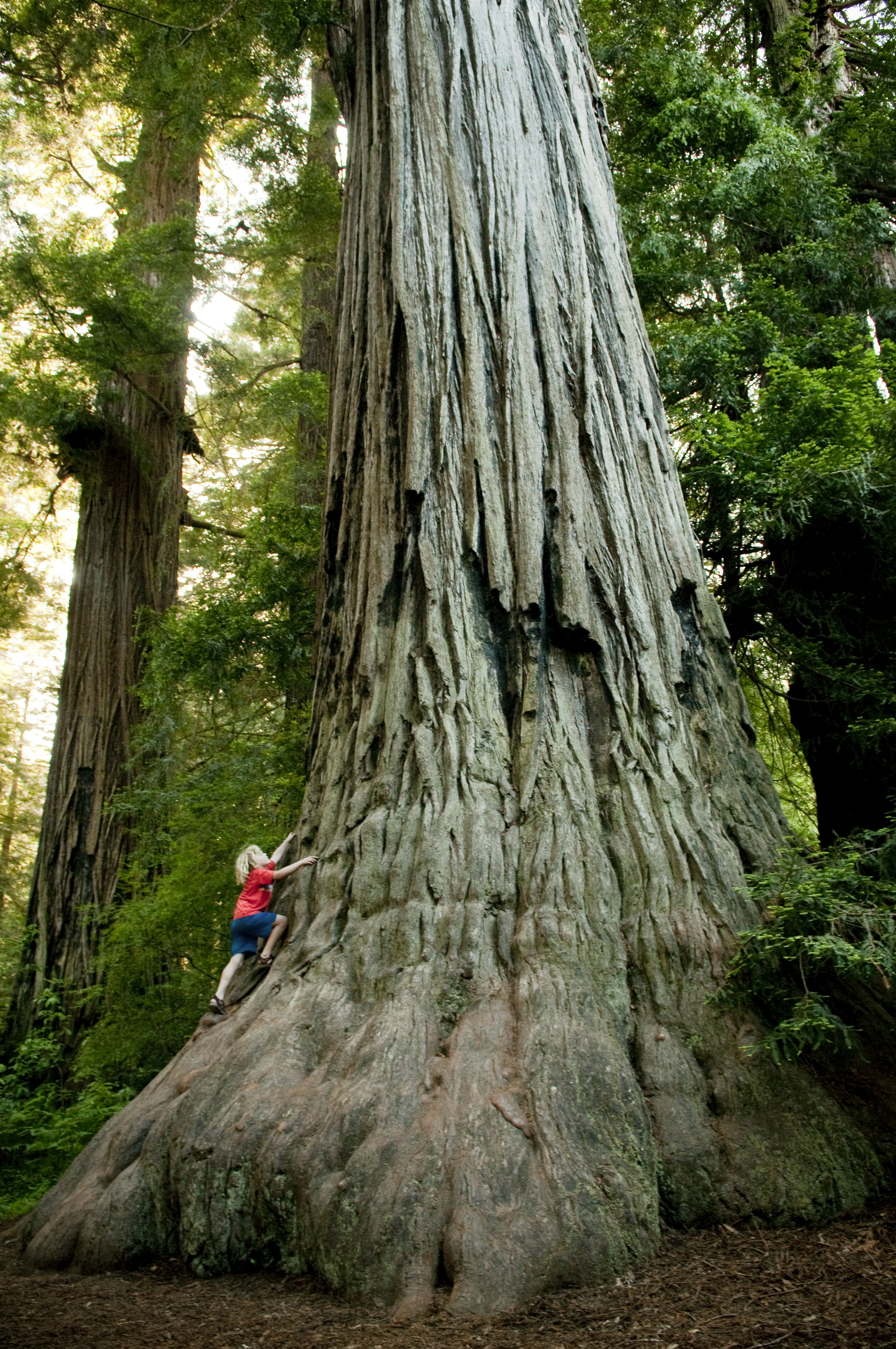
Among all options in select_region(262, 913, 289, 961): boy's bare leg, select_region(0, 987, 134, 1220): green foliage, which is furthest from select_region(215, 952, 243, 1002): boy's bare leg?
select_region(0, 987, 134, 1220): green foliage

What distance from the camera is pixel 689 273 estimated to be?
8.90m

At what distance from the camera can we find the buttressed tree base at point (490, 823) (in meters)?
2.98

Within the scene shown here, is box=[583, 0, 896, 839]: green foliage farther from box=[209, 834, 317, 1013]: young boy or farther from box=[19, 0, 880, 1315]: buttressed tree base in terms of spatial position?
box=[209, 834, 317, 1013]: young boy

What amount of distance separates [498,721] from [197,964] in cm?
449

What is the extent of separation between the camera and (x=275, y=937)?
4.17m

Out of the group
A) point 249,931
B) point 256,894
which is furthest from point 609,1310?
point 256,894

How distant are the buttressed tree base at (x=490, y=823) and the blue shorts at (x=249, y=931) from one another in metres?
0.46

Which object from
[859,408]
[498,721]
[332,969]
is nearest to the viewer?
[332,969]

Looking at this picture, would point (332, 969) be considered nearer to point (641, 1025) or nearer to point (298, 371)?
point (641, 1025)

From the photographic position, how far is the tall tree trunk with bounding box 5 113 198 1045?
8.88 meters

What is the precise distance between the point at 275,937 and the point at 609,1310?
2.12 meters

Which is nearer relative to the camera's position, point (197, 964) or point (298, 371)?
point (197, 964)

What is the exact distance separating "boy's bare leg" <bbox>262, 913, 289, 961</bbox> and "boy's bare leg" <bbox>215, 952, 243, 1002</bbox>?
0.26 m

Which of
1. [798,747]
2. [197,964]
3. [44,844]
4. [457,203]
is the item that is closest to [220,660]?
[197,964]
